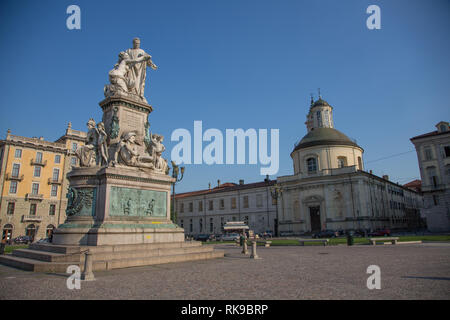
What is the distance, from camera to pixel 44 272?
8.49 meters

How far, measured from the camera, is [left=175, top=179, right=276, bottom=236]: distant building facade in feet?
179

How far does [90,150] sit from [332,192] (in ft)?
130

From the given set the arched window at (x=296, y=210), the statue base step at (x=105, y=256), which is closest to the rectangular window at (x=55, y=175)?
the statue base step at (x=105, y=256)

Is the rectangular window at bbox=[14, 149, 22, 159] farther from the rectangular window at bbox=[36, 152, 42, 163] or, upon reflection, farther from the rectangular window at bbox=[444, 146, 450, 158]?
the rectangular window at bbox=[444, 146, 450, 158]

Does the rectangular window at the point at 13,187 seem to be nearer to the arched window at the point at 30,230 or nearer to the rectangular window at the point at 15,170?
the rectangular window at the point at 15,170

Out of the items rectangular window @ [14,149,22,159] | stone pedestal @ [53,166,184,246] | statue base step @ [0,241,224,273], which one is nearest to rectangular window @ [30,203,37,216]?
rectangular window @ [14,149,22,159]

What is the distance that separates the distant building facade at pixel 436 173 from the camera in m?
40.8

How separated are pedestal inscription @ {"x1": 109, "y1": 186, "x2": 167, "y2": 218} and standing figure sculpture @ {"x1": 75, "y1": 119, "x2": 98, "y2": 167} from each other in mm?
1790

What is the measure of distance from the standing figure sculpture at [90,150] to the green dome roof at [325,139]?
41.6 m

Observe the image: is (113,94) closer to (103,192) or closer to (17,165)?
(103,192)

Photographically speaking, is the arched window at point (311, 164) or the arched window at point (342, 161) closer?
the arched window at point (342, 161)

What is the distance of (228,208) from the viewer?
195 ft
